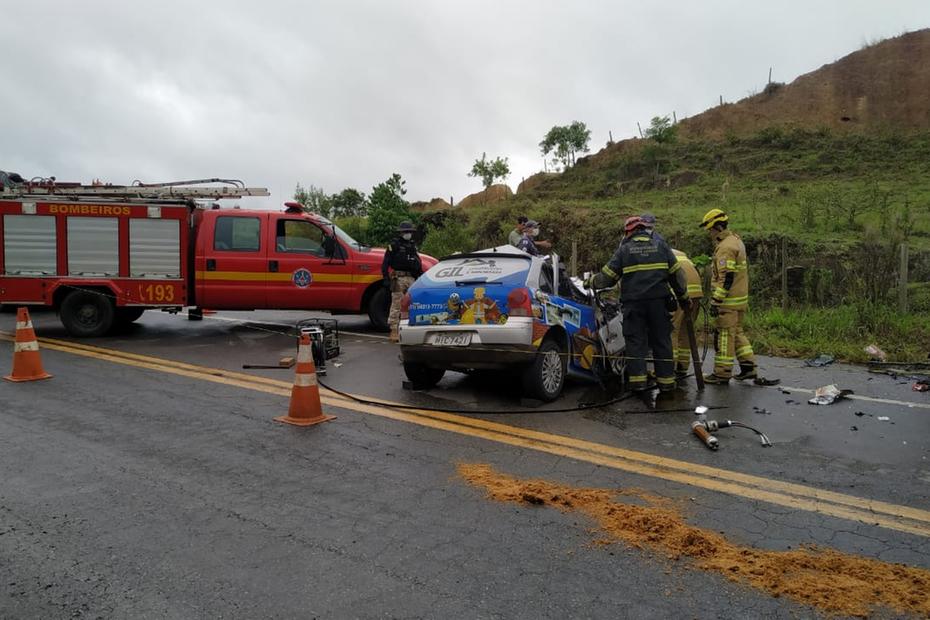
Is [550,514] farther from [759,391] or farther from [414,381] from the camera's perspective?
[759,391]

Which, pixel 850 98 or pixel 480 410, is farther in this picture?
pixel 850 98

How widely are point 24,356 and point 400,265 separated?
4.99 metres

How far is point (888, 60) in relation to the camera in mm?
61000

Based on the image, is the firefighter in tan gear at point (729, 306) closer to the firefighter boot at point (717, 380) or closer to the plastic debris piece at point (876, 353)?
the firefighter boot at point (717, 380)

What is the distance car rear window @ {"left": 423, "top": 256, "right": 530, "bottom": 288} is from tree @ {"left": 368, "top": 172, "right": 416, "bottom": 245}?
25.7m

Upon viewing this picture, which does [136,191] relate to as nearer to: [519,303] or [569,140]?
[519,303]

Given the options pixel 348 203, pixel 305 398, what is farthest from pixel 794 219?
pixel 348 203

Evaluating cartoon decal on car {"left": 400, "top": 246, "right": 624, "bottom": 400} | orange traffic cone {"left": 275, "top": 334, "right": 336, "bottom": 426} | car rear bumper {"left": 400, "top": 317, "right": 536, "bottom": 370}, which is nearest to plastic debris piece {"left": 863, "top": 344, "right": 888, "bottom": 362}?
cartoon decal on car {"left": 400, "top": 246, "right": 624, "bottom": 400}

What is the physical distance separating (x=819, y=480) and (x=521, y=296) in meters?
2.88

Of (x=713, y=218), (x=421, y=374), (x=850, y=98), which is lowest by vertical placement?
(x=421, y=374)

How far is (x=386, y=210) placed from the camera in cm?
3381

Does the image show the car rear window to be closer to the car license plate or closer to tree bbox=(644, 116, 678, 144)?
the car license plate

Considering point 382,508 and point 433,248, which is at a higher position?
point 433,248

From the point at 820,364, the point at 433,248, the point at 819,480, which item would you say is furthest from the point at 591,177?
the point at 819,480
